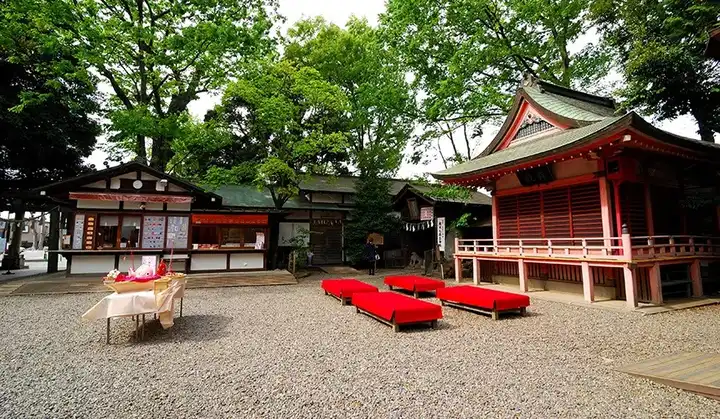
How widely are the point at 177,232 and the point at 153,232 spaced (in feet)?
2.99

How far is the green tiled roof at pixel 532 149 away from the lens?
8883 mm

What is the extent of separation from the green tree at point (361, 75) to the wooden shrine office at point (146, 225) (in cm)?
998

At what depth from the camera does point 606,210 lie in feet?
30.5

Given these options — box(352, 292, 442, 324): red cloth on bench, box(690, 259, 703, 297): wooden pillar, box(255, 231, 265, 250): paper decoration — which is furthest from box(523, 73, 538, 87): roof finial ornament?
box(255, 231, 265, 250): paper decoration

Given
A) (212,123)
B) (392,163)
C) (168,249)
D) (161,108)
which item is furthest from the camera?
(392,163)

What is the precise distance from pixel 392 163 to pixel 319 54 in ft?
35.2

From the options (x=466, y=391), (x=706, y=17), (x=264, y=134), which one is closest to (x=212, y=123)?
(x=264, y=134)

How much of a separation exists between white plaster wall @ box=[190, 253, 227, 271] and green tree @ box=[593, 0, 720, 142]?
1809 cm

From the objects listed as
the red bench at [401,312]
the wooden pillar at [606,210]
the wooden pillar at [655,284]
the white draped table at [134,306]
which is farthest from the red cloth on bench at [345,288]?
the wooden pillar at [655,284]

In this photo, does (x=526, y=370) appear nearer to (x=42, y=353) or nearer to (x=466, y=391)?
(x=466, y=391)

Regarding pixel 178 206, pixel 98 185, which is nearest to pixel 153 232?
pixel 178 206

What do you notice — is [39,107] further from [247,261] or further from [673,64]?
[673,64]

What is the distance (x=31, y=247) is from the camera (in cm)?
4825

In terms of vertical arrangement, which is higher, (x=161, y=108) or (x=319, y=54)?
(x=319, y=54)
